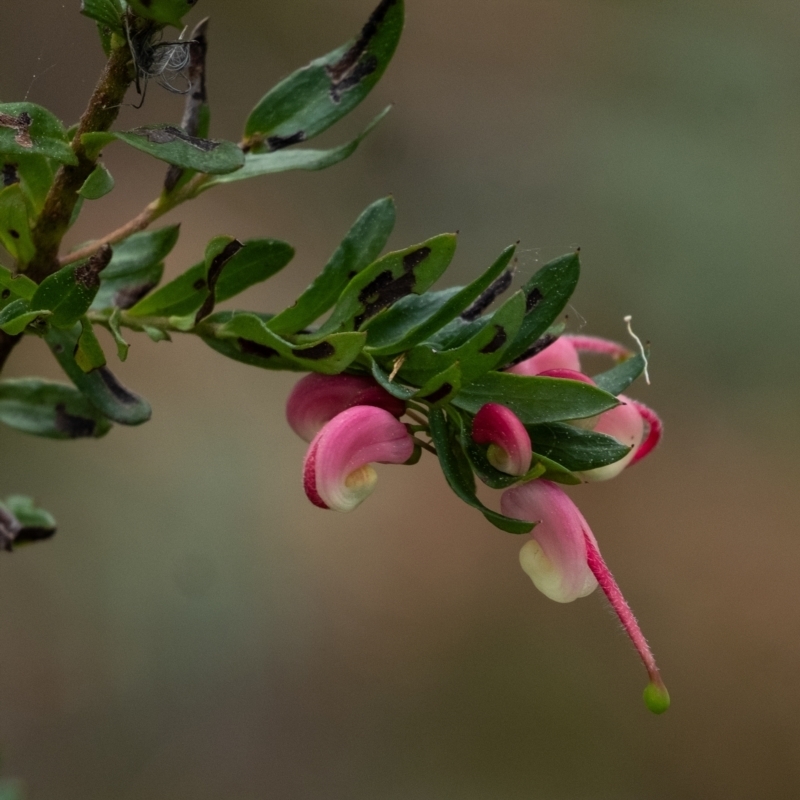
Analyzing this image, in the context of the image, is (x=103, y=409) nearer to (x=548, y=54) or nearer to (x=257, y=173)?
(x=257, y=173)

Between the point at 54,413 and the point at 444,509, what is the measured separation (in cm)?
159

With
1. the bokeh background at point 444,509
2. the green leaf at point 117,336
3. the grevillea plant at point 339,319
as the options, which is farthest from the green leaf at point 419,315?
the bokeh background at point 444,509

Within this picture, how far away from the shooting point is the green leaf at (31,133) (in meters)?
0.33

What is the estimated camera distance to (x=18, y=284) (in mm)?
377

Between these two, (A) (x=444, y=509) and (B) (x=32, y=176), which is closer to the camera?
(B) (x=32, y=176)

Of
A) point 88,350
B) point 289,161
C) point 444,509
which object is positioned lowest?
point 444,509

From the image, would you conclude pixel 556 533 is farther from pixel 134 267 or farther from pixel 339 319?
pixel 134 267

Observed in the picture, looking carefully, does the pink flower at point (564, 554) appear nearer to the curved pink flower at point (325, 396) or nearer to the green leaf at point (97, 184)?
the curved pink flower at point (325, 396)

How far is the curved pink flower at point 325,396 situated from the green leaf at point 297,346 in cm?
3

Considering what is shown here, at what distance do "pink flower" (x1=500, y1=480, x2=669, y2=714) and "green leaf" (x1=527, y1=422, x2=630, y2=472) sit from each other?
0.05 feet

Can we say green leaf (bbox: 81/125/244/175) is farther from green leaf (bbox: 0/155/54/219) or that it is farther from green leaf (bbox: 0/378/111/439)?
green leaf (bbox: 0/378/111/439)

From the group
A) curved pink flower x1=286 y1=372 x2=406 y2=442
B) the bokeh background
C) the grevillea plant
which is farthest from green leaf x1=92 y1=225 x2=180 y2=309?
the bokeh background

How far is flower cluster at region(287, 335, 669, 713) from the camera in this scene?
15.0 inches

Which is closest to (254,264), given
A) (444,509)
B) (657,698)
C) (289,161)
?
(289,161)
